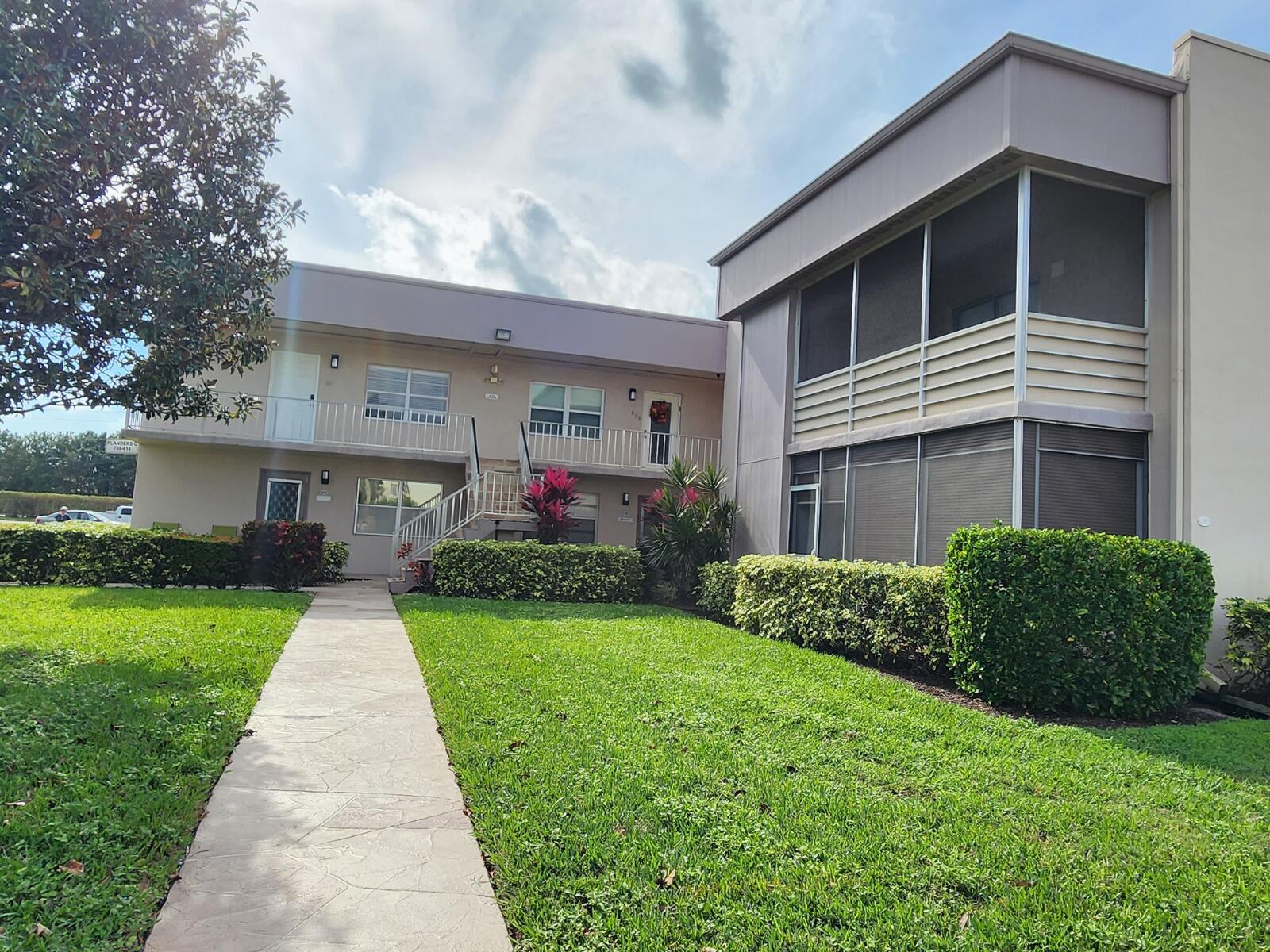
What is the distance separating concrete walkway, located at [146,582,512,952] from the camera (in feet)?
8.86

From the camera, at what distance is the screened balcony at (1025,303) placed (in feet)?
26.2

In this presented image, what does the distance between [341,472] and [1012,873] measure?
15453mm

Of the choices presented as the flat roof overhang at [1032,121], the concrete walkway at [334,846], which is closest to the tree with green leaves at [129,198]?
the concrete walkway at [334,846]

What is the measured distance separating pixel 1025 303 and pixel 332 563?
462 inches

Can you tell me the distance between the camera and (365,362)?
1683cm

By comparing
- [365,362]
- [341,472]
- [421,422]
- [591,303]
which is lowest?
[341,472]

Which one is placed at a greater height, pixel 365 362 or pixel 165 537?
pixel 365 362

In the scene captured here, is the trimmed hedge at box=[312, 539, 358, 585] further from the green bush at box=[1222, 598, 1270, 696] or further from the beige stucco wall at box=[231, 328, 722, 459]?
the green bush at box=[1222, 598, 1270, 696]

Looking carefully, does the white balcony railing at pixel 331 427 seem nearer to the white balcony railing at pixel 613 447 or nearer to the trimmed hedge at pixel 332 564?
the white balcony railing at pixel 613 447

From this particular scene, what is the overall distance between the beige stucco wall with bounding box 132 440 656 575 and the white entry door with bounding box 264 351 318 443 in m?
0.57

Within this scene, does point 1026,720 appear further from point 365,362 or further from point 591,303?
point 365,362

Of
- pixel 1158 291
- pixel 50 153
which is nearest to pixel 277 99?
pixel 50 153

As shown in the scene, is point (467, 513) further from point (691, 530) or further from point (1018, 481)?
point (1018, 481)

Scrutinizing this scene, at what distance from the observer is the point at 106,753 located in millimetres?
4180
